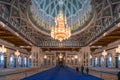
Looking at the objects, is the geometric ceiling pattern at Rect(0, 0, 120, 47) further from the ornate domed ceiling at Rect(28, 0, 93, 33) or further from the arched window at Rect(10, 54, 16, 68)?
the arched window at Rect(10, 54, 16, 68)

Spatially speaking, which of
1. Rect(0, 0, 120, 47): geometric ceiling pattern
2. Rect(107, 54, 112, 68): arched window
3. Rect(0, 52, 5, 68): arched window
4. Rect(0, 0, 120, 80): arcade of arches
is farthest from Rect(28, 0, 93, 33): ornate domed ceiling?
Rect(0, 52, 5, 68): arched window

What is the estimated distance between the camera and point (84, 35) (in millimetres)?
38344

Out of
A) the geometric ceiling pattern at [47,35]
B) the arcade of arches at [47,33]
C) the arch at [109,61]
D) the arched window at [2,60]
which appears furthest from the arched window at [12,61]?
the arch at [109,61]

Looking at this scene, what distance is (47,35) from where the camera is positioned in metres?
37.8

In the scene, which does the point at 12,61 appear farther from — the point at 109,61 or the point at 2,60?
the point at 109,61

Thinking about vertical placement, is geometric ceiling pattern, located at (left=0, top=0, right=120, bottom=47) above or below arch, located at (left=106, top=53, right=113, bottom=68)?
above

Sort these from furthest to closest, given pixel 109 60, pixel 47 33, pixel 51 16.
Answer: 1. pixel 51 16
2. pixel 47 33
3. pixel 109 60

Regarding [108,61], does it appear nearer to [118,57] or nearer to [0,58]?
[118,57]

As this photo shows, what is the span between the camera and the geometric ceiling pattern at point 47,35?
21.5m

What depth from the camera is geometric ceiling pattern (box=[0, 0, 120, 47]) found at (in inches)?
848

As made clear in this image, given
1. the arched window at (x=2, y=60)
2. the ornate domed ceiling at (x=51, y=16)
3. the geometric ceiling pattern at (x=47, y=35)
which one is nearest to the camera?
the geometric ceiling pattern at (x=47, y=35)

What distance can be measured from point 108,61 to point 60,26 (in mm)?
17095

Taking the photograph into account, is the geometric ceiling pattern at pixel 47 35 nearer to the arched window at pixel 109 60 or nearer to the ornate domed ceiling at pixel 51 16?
the ornate domed ceiling at pixel 51 16

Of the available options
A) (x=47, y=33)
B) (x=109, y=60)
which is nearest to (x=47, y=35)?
(x=47, y=33)
